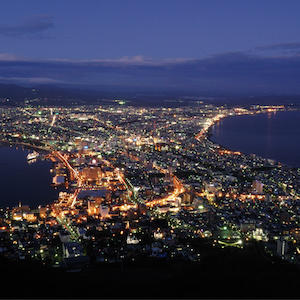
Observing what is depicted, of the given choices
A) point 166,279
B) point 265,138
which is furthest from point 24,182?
point 265,138

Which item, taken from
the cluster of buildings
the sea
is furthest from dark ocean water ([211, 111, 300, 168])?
the cluster of buildings

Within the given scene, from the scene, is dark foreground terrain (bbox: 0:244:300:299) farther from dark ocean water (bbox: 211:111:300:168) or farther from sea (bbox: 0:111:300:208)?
dark ocean water (bbox: 211:111:300:168)

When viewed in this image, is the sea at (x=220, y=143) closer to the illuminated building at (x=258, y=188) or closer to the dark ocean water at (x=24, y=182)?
the dark ocean water at (x=24, y=182)

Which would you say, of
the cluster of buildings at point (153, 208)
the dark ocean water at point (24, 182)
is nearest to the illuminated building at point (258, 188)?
the cluster of buildings at point (153, 208)

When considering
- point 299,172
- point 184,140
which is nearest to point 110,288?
point 299,172

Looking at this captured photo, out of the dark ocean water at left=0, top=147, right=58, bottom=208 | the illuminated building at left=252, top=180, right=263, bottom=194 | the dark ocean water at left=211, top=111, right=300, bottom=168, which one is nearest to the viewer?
the dark ocean water at left=0, top=147, right=58, bottom=208

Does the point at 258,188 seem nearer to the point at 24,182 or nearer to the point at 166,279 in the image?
the point at 166,279
